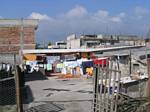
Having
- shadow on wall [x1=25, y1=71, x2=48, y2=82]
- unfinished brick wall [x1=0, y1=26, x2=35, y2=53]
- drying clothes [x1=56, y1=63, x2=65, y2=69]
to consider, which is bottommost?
shadow on wall [x1=25, y1=71, x2=48, y2=82]

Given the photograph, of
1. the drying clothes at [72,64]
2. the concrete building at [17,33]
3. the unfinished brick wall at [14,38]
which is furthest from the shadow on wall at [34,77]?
the concrete building at [17,33]

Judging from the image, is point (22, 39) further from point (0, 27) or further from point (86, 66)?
point (86, 66)

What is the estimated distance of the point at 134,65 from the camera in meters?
37.4

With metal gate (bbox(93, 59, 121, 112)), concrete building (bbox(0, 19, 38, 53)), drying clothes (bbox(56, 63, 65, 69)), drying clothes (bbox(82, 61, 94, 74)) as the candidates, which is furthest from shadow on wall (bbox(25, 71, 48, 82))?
metal gate (bbox(93, 59, 121, 112))

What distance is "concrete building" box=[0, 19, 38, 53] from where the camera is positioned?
70.6 metres

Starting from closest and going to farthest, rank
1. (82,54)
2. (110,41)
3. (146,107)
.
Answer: (146,107) → (82,54) → (110,41)

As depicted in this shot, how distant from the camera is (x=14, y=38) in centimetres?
7112

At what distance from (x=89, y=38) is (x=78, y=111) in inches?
3644

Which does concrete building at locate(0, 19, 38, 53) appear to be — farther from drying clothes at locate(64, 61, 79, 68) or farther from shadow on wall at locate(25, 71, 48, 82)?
shadow on wall at locate(25, 71, 48, 82)

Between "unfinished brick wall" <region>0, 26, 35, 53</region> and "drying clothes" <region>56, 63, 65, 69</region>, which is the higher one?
"unfinished brick wall" <region>0, 26, 35, 53</region>

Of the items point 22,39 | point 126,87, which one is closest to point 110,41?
point 22,39

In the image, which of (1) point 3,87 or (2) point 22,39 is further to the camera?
(2) point 22,39

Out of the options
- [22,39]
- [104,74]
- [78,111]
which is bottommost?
[78,111]

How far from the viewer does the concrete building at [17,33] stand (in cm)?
7062
